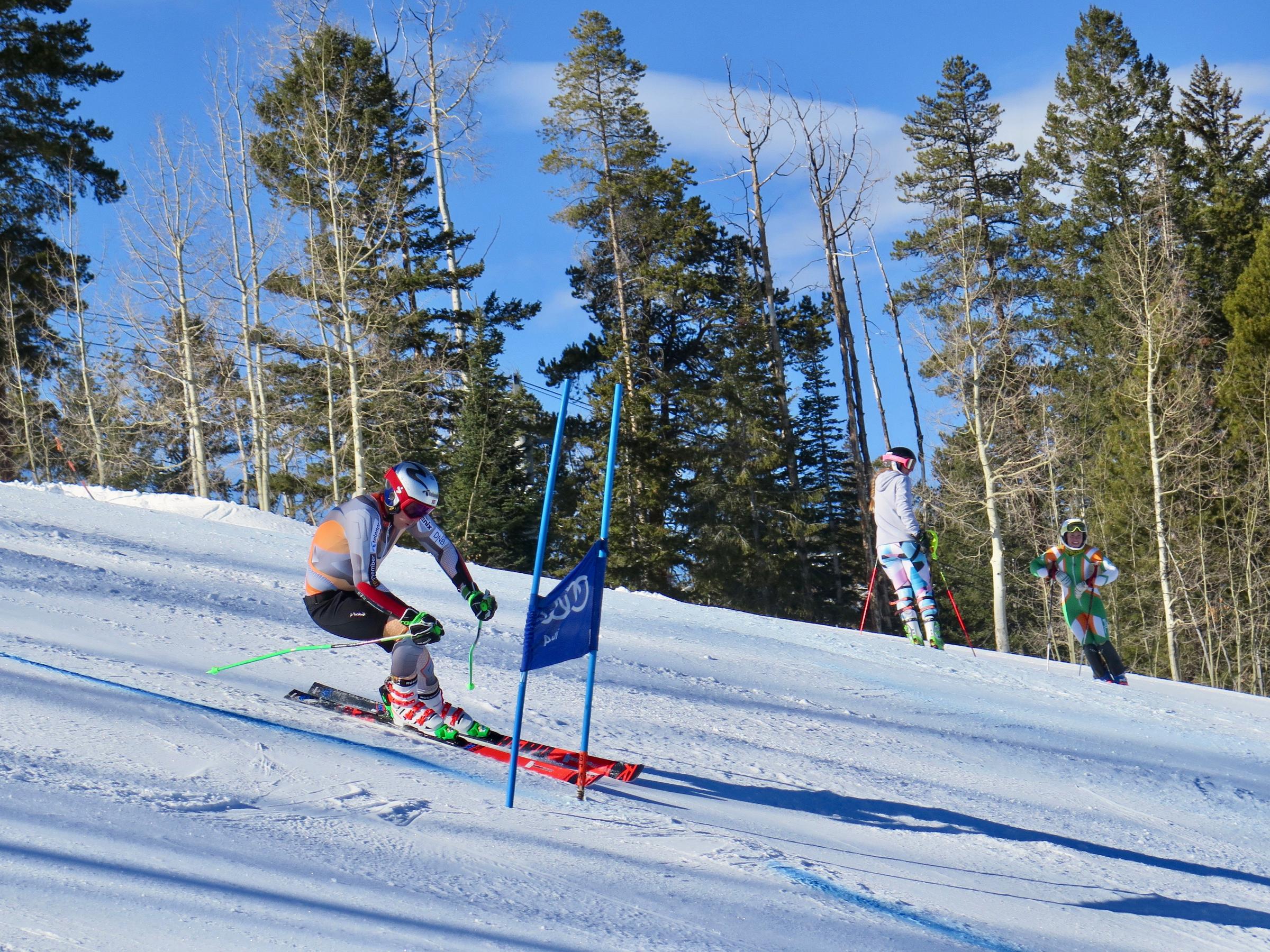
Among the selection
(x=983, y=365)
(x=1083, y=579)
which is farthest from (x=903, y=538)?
(x=983, y=365)

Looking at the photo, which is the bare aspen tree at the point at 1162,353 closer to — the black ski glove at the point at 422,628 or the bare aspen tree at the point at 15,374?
the black ski glove at the point at 422,628

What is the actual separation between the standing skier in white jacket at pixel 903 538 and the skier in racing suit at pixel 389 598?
17.9 ft

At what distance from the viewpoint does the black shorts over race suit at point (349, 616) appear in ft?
18.9

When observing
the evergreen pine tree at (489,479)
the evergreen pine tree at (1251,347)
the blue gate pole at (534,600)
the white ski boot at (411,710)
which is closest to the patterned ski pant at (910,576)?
the white ski boot at (411,710)

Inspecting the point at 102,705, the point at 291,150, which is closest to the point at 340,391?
the point at 291,150

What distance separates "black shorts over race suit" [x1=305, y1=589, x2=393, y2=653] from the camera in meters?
5.77

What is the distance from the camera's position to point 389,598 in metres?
5.59

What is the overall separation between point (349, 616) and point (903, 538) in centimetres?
607

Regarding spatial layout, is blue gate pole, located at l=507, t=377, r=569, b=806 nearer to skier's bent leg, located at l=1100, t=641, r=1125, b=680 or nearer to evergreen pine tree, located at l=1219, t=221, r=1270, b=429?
skier's bent leg, located at l=1100, t=641, r=1125, b=680

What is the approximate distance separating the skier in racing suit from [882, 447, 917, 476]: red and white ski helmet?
5.50m

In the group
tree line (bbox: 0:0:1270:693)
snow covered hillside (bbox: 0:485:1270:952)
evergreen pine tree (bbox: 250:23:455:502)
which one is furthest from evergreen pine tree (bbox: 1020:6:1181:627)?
snow covered hillside (bbox: 0:485:1270:952)

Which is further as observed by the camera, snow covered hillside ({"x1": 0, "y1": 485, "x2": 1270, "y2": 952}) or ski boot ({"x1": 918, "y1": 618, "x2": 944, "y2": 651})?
ski boot ({"x1": 918, "y1": 618, "x2": 944, "y2": 651})

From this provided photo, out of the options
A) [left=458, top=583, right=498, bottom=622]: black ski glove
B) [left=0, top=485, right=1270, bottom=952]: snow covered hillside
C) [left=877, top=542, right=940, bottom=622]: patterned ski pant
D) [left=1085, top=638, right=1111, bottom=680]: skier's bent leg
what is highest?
[left=877, top=542, right=940, bottom=622]: patterned ski pant

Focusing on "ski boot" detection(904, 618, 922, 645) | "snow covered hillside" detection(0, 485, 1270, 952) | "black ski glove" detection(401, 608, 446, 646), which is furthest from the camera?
"ski boot" detection(904, 618, 922, 645)
